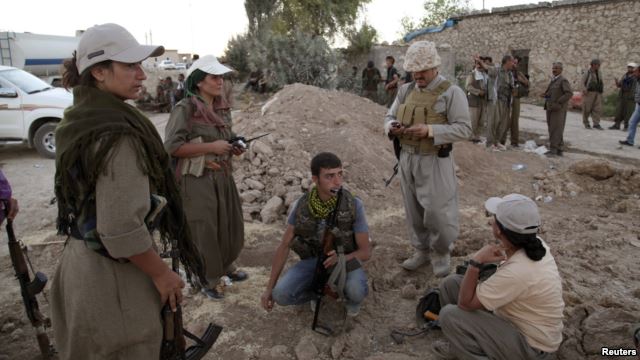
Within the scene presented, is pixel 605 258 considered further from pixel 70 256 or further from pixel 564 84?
pixel 564 84

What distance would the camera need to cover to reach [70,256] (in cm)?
170

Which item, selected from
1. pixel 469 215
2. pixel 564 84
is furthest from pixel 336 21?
pixel 469 215

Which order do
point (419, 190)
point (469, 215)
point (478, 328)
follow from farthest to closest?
point (469, 215) → point (419, 190) → point (478, 328)

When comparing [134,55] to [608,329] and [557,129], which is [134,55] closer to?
[608,329]

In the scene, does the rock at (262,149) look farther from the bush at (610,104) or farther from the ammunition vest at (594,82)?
the bush at (610,104)

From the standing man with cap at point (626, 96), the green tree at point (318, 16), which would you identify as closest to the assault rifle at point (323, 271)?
the standing man with cap at point (626, 96)

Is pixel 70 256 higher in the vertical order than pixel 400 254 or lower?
higher

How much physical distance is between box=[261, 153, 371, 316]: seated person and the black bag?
15.4 inches

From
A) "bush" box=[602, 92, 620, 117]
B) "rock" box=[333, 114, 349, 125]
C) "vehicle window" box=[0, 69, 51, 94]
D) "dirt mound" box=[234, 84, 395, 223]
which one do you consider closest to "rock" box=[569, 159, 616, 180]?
"dirt mound" box=[234, 84, 395, 223]

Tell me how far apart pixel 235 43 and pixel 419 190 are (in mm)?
21235

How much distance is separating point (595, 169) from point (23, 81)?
33.8ft

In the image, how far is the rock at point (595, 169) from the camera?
6773mm

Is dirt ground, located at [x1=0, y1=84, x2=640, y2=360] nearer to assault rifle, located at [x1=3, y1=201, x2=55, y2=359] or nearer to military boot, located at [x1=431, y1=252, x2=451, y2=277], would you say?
military boot, located at [x1=431, y1=252, x2=451, y2=277]

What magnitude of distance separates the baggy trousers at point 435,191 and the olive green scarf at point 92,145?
2.30 metres
